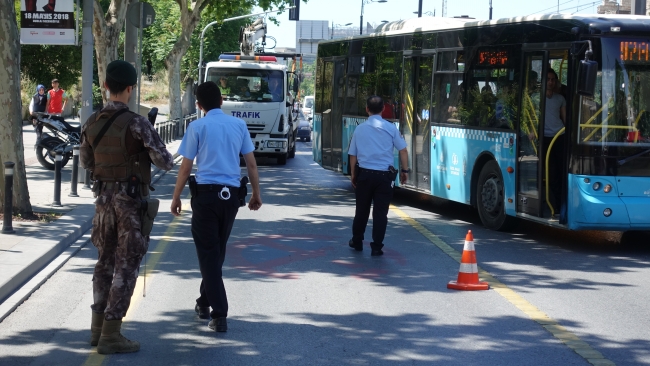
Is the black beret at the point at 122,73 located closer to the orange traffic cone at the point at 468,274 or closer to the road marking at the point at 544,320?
the road marking at the point at 544,320

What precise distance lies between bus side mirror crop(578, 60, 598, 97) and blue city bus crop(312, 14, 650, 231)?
12mm

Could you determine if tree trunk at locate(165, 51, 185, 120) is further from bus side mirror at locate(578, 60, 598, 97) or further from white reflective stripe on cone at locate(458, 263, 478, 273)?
white reflective stripe on cone at locate(458, 263, 478, 273)

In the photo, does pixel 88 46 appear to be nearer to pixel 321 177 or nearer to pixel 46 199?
pixel 46 199

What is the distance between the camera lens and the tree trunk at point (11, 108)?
43.9ft

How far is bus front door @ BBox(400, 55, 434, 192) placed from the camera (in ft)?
52.7

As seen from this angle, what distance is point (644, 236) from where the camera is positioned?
1377 centimetres

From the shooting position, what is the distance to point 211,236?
732 centimetres

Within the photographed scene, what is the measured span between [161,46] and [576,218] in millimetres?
60798

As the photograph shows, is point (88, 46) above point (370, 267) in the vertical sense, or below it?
above

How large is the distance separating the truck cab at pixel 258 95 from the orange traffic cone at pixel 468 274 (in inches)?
671

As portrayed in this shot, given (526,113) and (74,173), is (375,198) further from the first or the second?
(74,173)

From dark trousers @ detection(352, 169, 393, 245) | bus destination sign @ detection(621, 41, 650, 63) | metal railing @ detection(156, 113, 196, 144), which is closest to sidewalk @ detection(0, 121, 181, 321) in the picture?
dark trousers @ detection(352, 169, 393, 245)

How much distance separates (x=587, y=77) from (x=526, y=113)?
186 centimetres

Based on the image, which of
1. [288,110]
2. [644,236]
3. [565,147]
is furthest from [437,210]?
[288,110]
